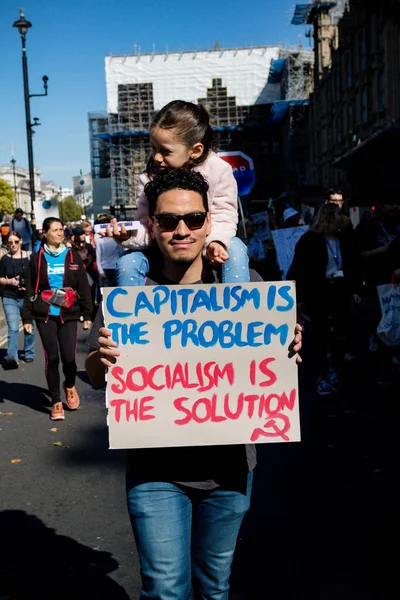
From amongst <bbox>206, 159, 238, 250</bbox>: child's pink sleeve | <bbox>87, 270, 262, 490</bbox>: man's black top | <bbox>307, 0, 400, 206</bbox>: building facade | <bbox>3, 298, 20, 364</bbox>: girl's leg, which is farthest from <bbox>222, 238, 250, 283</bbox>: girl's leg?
<bbox>307, 0, 400, 206</bbox>: building facade

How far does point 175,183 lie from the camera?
248 cm

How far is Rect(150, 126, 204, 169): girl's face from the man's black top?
1.52 feet

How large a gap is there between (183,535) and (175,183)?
1.19 m

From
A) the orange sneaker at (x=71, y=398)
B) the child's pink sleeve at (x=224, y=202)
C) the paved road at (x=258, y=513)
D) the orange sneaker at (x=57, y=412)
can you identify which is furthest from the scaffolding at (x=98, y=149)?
the child's pink sleeve at (x=224, y=202)

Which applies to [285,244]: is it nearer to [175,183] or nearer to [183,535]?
[175,183]

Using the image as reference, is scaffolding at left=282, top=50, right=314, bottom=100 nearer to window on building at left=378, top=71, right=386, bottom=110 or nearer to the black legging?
window on building at left=378, top=71, right=386, bottom=110

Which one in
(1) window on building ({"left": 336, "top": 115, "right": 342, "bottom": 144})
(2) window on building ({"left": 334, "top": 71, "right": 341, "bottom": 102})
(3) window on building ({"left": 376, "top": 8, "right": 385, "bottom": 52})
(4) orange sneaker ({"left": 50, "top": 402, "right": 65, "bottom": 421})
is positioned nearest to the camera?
(4) orange sneaker ({"left": 50, "top": 402, "right": 65, "bottom": 421})

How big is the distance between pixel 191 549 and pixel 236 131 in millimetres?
83827

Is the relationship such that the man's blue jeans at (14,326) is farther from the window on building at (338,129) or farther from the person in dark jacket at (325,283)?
the window on building at (338,129)

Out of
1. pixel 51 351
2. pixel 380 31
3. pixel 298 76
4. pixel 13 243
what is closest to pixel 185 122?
pixel 51 351

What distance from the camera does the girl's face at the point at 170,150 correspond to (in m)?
2.63

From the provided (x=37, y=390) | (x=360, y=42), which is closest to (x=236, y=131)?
(x=360, y=42)

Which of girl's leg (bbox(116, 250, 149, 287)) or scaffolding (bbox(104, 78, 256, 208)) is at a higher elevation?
scaffolding (bbox(104, 78, 256, 208))

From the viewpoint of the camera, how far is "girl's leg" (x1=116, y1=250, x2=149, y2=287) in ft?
8.17
